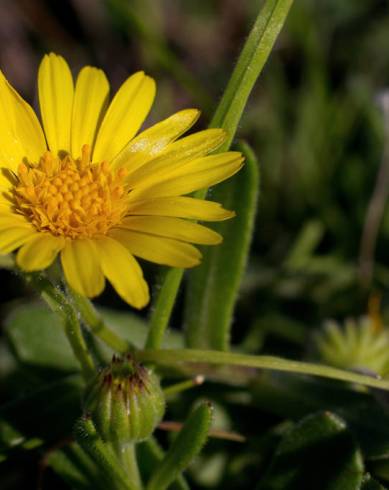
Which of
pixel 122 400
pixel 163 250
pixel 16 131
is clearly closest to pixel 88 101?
pixel 16 131

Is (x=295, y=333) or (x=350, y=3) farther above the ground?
(x=350, y=3)

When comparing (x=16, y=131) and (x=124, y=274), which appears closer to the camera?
(x=124, y=274)

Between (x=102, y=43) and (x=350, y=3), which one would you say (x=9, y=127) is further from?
(x=350, y=3)

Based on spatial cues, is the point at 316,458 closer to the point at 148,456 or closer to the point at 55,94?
the point at 148,456

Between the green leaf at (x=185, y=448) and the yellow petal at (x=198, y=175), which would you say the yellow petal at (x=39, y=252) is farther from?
the green leaf at (x=185, y=448)

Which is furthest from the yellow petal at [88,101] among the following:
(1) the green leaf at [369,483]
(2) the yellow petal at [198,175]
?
(1) the green leaf at [369,483]

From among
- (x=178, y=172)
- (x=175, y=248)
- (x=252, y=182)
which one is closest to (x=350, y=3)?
(x=252, y=182)
